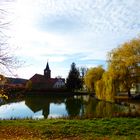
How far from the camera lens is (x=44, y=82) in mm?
103562

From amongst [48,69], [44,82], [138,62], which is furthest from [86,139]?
[48,69]

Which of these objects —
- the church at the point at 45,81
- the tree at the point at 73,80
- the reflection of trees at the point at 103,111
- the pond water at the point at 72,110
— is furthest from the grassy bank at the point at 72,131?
the church at the point at 45,81

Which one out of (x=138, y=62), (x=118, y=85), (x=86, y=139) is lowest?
(x=86, y=139)

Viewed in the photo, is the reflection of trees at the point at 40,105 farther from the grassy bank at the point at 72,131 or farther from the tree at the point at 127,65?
the grassy bank at the point at 72,131

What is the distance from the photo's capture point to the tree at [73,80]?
8400cm

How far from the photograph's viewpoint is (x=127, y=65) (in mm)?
45906

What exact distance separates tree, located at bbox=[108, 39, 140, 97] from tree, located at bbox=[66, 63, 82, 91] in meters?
36.7

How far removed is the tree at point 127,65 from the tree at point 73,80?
36.7 m

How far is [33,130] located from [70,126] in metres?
1.99

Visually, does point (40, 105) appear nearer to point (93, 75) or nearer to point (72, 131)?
point (93, 75)

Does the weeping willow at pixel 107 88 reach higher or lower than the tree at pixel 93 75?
lower

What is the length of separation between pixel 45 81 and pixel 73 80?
21.8 meters

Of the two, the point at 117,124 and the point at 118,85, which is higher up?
the point at 118,85

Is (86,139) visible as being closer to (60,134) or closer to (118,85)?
(60,134)
